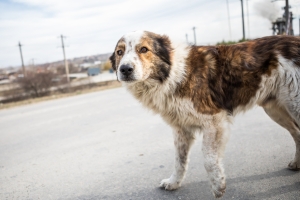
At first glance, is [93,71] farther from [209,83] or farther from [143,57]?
[209,83]

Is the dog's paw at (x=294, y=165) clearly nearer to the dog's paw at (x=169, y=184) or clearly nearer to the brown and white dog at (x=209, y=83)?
the brown and white dog at (x=209, y=83)

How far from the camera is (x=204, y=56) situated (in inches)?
121

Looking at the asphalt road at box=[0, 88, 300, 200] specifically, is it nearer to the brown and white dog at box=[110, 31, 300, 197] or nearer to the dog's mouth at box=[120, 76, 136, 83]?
the brown and white dog at box=[110, 31, 300, 197]

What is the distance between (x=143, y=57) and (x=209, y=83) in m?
0.82

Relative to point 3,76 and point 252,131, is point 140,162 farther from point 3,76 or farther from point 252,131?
point 3,76

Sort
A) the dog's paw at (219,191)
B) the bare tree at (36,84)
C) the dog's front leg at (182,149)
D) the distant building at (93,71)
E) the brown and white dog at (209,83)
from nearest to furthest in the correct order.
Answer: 1. the dog's paw at (219,191)
2. the brown and white dog at (209,83)
3. the dog's front leg at (182,149)
4. the bare tree at (36,84)
5. the distant building at (93,71)

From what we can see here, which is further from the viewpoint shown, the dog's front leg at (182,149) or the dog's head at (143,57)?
the dog's front leg at (182,149)

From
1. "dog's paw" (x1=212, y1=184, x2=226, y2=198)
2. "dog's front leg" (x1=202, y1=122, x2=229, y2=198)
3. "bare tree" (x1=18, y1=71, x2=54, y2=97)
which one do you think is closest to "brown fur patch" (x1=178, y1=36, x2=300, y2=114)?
"dog's front leg" (x1=202, y1=122, x2=229, y2=198)

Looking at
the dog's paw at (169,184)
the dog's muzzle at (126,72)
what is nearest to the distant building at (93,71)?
the dog's muzzle at (126,72)

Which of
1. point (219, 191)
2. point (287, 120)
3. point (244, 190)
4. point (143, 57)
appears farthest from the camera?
point (287, 120)

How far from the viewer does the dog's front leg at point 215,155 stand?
2.60 meters

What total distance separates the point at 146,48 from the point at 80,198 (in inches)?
74.6

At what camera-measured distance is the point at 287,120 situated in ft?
10.8

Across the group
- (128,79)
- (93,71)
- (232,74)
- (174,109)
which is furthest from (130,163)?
(93,71)
